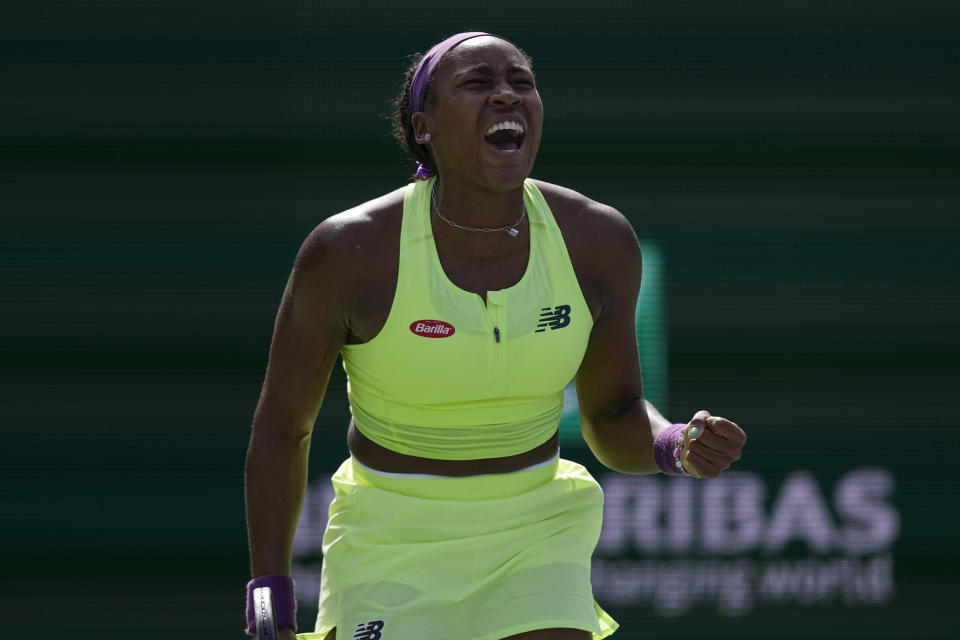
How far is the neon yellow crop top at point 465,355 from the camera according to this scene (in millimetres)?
2475

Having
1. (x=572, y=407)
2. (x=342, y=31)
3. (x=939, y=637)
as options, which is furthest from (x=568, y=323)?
(x=939, y=637)

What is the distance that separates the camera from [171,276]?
4180mm

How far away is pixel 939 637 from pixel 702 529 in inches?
33.4

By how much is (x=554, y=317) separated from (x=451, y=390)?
0.25 m

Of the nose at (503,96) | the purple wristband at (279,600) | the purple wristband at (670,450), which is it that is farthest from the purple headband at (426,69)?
the purple wristband at (279,600)

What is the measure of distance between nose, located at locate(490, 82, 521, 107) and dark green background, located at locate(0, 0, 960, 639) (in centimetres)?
171

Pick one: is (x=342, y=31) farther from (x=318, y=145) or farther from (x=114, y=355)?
(x=114, y=355)

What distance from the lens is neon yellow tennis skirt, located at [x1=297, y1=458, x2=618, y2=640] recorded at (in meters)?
2.45

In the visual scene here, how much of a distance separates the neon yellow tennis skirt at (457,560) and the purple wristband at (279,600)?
0.10 metres

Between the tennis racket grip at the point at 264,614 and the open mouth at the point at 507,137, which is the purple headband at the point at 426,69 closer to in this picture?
the open mouth at the point at 507,137

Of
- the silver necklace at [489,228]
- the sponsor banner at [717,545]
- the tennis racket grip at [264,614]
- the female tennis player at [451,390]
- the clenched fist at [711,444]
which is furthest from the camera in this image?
the sponsor banner at [717,545]

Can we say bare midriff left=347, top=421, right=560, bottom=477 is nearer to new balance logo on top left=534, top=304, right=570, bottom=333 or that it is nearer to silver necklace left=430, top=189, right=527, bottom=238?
new balance logo on top left=534, top=304, right=570, bottom=333

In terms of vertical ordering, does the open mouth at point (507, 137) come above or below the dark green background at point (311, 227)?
above

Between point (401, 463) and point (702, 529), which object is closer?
point (401, 463)
